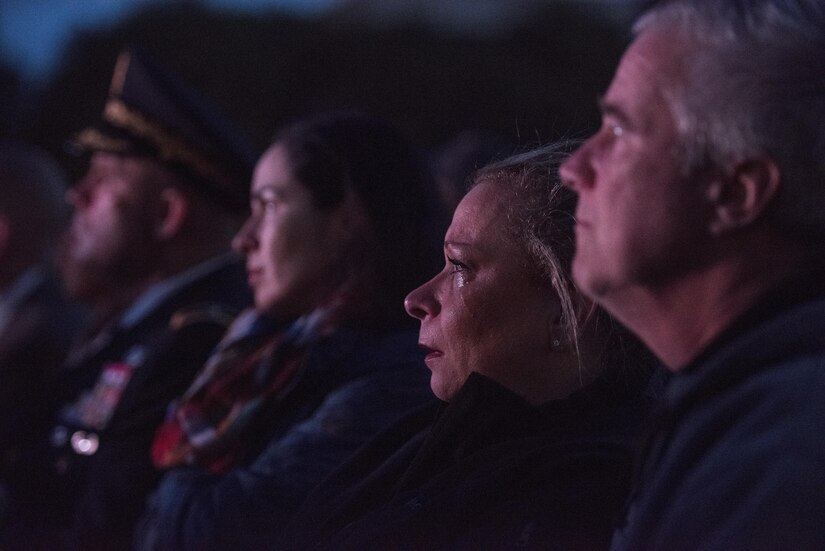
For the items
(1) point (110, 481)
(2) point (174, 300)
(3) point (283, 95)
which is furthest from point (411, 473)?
(3) point (283, 95)

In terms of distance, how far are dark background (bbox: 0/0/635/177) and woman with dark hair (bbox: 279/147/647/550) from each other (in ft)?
Answer: 19.9

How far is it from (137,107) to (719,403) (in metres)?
3.28

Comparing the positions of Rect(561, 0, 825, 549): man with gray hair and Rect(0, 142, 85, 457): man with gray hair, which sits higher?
Rect(561, 0, 825, 549): man with gray hair

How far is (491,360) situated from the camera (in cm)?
217

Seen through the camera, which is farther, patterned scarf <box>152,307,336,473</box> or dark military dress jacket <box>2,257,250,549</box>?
dark military dress jacket <box>2,257,250,549</box>

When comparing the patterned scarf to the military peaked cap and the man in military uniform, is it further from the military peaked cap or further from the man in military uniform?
the military peaked cap

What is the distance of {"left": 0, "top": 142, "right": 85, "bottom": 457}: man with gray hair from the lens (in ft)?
14.7

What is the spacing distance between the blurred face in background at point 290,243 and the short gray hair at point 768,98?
5.46 feet

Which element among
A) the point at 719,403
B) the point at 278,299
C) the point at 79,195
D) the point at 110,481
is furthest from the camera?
the point at 79,195

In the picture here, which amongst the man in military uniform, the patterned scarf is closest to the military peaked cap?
the man in military uniform

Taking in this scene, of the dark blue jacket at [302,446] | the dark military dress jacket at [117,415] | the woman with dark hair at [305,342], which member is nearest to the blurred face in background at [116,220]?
the dark military dress jacket at [117,415]

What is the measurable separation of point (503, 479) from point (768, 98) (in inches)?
30.7

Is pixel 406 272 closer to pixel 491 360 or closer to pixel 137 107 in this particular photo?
pixel 491 360

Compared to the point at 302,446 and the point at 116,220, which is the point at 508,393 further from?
the point at 116,220
